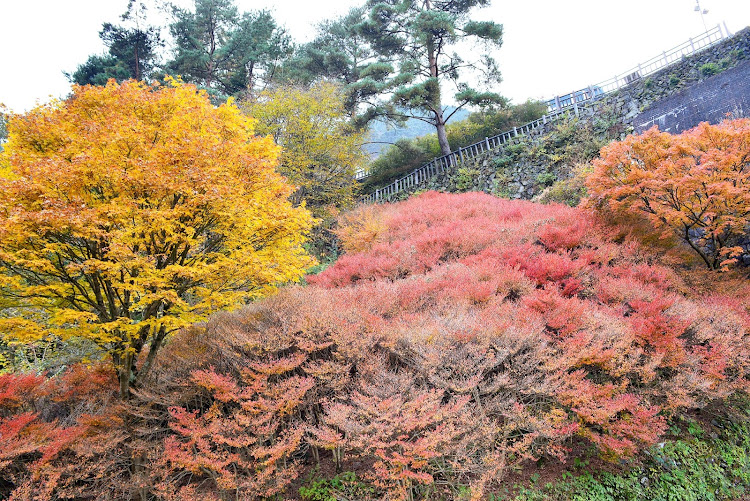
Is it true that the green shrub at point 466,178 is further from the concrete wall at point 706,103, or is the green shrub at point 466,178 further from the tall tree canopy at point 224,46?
the tall tree canopy at point 224,46

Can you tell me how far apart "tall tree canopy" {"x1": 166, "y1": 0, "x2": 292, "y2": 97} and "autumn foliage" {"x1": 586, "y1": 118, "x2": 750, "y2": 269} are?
16.6 metres

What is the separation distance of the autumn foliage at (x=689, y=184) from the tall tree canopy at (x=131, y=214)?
6.73 m

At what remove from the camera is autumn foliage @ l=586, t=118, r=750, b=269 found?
6.37 metres

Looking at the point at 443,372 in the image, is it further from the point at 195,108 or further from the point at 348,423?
the point at 195,108

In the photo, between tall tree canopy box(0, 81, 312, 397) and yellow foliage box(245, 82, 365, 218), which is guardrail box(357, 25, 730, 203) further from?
tall tree canopy box(0, 81, 312, 397)

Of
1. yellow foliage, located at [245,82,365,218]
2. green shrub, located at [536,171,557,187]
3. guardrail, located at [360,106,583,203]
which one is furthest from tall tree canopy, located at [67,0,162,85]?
green shrub, located at [536,171,557,187]

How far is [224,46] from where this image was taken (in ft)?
57.4

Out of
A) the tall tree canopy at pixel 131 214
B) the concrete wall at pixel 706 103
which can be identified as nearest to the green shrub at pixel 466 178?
the concrete wall at pixel 706 103

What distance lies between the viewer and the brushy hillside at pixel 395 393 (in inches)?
147

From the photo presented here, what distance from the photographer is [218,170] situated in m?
4.40

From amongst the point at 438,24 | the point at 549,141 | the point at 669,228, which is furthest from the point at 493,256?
the point at 438,24

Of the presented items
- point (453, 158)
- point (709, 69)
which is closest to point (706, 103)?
point (709, 69)

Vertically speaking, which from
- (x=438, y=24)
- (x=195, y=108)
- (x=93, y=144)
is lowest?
(x=93, y=144)

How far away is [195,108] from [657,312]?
715 centimetres
